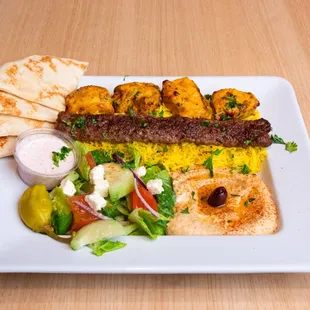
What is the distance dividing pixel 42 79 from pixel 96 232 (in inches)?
65.4

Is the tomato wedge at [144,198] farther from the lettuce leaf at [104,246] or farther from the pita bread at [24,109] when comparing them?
the pita bread at [24,109]

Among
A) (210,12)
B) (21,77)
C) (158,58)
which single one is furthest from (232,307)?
(210,12)

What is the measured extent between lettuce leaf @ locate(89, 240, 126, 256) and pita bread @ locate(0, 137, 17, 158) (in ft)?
3.69

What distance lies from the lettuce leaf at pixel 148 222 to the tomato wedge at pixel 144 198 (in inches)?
3.0

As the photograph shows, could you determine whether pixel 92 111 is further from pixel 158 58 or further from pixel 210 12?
pixel 210 12

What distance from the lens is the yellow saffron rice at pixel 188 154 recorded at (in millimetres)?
3811

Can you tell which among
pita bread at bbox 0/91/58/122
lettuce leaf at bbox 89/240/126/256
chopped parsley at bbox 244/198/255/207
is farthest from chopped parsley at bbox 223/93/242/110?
lettuce leaf at bbox 89/240/126/256

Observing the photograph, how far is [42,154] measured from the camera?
363cm

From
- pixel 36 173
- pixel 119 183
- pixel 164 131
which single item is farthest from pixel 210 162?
pixel 36 173

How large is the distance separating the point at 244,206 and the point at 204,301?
30.5 inches

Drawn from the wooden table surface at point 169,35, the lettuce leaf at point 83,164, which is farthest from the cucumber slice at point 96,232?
the wooden table surface at point 169,35

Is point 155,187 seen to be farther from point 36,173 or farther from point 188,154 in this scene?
point 36,173

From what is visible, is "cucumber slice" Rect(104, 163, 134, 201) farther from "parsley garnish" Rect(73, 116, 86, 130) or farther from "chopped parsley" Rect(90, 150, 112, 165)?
"parsley garnish" Rect(73, 116, 86, 130)

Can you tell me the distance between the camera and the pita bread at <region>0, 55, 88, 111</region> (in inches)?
156
